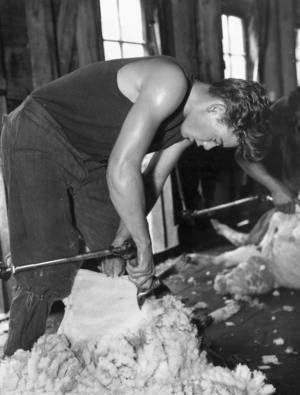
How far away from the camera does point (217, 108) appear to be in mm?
2010

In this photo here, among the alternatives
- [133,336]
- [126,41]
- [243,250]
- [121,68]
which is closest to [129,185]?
[121,68]

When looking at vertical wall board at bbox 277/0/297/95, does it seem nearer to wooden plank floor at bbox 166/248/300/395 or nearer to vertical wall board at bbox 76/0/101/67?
vertical wall board at bbox 76/0/101/67

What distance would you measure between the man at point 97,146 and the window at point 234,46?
4.07 metres

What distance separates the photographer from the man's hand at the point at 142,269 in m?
2.00

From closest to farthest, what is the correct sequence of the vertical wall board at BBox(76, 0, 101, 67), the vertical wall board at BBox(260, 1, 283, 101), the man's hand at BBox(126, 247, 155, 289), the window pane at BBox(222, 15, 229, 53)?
the man's hand at BBox(126, 247, 155, 289), the vertical wall board at BBox(76, 0, 101, 67), the window pane at BBox(222, 15, 229, 53), the vertical wall board at BBox(260, 1, 283, 101)

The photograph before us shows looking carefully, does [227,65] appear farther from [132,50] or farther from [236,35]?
[132,50]

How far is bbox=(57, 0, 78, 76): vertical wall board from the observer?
148 inches

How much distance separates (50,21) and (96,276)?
2.41 metres

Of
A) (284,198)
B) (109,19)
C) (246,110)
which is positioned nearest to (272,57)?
(109,19)

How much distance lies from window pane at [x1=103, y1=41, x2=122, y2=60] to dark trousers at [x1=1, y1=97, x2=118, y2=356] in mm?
2287

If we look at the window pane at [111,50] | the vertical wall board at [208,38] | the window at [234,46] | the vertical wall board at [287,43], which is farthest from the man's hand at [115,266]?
the vertical wall board at [287,43]

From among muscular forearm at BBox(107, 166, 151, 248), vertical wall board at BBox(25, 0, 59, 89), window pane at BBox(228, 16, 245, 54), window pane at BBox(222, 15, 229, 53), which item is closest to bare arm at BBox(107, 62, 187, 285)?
muscular forearm at BBox(107, 166, 151, 248)

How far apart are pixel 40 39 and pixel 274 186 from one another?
2.26 m

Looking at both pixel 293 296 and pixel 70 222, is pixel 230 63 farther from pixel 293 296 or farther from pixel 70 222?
pixel 70 222
